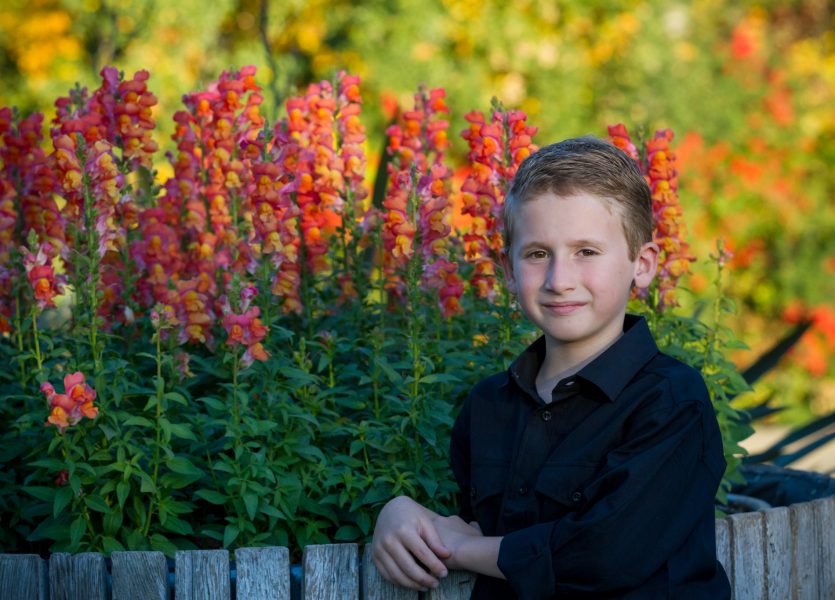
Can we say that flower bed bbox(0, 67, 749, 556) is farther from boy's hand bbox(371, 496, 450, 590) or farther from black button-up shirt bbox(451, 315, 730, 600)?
black button-up shirt bbox(451, 315, 730, 600)

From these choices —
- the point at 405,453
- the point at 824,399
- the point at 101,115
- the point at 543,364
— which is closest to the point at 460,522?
the point at 543,364

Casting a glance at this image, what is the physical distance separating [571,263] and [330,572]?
2.65ft

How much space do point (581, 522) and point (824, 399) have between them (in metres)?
8.38

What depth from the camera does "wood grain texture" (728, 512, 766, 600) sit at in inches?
109

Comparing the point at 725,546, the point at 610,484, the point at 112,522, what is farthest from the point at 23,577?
the point at 725,546

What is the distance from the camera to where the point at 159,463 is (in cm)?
282

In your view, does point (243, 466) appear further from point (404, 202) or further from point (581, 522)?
point (581, 522)

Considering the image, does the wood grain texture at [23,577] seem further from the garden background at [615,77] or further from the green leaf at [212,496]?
Answer: the garden background at [615,77]

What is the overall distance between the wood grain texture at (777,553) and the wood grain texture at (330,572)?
98 cm

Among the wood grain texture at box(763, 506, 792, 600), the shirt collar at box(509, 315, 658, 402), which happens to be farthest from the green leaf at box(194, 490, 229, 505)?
the wood grain texture at box(763, 506, 792, 600)

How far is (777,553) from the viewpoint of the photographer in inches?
112

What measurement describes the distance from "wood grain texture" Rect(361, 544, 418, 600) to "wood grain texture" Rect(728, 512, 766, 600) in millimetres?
785

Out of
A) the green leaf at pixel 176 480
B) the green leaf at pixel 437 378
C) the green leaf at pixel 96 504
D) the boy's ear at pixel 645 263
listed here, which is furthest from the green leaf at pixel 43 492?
the boy's ear at pixel 645 263

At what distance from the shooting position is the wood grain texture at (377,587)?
2.44 metres
